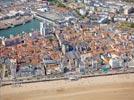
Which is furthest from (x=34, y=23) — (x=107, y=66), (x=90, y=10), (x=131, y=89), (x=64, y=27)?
(x=131, y=89)

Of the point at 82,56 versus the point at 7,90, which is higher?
the point at 82,56

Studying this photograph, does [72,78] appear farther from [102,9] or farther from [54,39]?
[102,9]

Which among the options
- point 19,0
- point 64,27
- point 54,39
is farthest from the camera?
point 19,0

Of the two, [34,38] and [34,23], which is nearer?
[34,38]

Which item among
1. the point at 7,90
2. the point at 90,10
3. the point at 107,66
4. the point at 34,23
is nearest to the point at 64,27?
the point at 34,23

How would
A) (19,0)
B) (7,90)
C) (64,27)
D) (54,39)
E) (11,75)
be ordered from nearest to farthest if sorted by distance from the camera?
(7,90)
(11,75)
(54,39)
(64,27)
(19,0)

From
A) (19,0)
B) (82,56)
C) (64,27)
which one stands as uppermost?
(19,0)

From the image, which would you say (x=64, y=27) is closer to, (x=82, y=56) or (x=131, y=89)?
(x=82, y=56)
